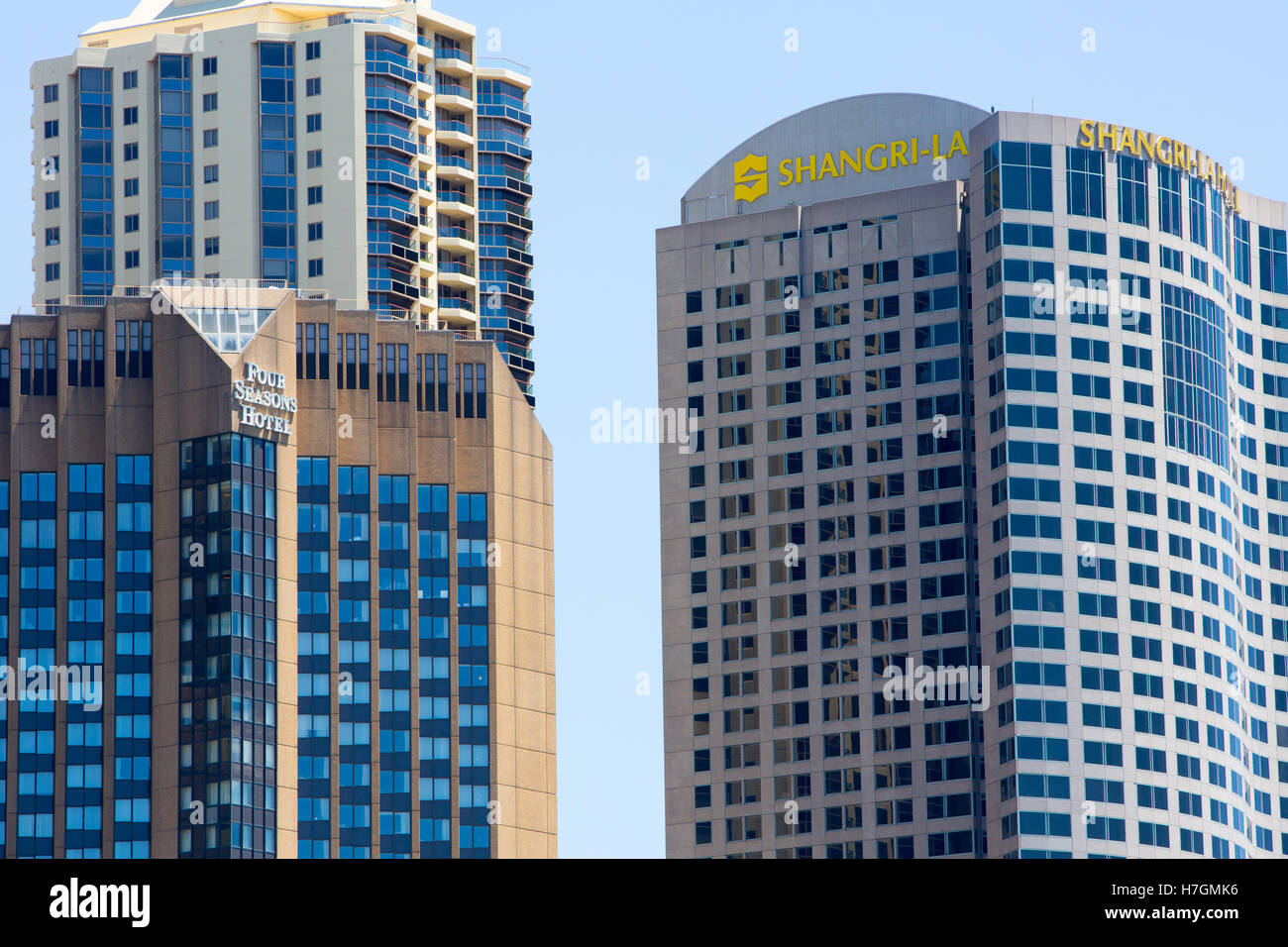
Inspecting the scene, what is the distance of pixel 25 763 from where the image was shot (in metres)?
200
